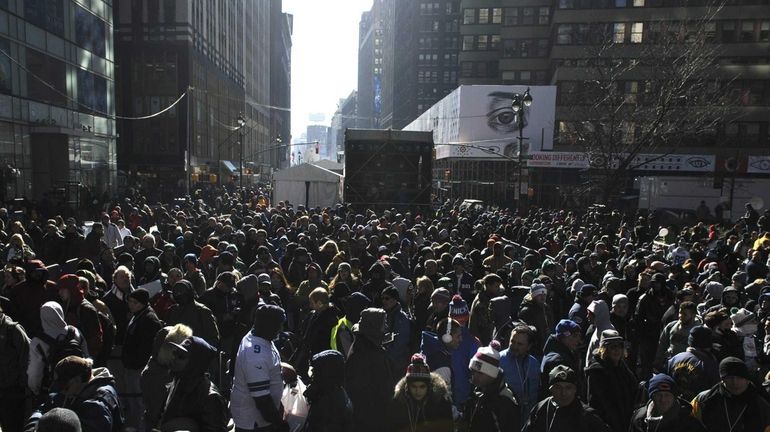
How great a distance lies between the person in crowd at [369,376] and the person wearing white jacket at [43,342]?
2.80 meters

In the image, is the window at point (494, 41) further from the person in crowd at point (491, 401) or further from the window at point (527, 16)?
the person in crowd at point (491, 401)

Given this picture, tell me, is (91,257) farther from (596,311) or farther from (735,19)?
(735,19)

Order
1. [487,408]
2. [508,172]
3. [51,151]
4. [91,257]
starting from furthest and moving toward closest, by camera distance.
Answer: [508,172]
[51,151]
[91,257]
[487,408]

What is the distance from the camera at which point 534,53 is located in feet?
216

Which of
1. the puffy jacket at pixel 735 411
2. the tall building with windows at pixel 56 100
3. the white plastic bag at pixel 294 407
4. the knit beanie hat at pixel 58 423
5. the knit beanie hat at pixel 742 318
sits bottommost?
the white plastic bag at pixel 294 407

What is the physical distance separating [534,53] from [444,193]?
24.6 metres

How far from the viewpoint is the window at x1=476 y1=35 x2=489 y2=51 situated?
8031 centimetres

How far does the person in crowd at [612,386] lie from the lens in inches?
206

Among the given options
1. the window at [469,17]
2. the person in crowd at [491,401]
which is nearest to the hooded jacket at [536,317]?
the person in crowd at [491,401]

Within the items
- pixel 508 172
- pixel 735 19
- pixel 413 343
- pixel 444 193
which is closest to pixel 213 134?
pixel 444 193

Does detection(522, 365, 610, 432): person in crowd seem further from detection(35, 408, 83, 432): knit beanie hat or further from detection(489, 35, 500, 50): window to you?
detection(489, 35, 500, 50): window

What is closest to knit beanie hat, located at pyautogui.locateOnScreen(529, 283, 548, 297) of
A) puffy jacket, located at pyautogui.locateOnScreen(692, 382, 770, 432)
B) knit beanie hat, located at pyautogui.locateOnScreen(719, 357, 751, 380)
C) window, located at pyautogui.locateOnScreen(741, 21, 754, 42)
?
puffy jacket, located at pyautogui.locateOnScreen(692, 382, 770, 432)

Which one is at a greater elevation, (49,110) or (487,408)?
(49,110)

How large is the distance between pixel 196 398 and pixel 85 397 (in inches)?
32.5
